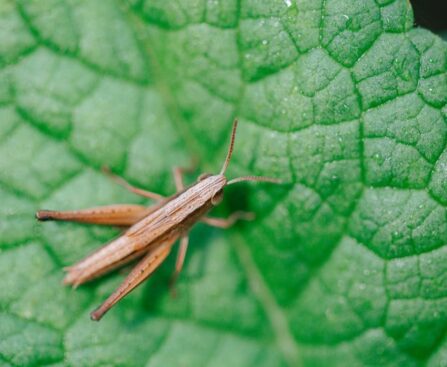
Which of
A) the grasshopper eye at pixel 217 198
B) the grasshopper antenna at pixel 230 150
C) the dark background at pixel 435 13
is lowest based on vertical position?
the grasshopper eye at pixel 217 198

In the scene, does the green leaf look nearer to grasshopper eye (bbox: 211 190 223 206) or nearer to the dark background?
grasshopper eye (bbox: 211 190 223 206)

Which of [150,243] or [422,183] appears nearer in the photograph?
[422,183]

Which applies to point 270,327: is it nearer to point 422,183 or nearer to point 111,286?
point 111,286

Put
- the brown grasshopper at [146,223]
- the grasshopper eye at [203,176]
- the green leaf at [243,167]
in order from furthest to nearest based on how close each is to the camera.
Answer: the grasshopper eye at [203,176] → the brown grasshopper at [146,223] → the green leaf at [243,167]

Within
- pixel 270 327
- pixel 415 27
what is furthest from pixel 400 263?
pixel 415 27

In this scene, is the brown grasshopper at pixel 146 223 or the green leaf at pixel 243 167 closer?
the green leaf at pixel 243 167

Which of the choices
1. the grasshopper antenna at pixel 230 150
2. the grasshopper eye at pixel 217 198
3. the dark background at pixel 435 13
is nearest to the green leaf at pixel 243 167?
the grasshopper antenna at pixel 230 150

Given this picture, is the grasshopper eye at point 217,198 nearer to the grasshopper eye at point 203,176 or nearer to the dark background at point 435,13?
the grasshopper eye at point 203,176

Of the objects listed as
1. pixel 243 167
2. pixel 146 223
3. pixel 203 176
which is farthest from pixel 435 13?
pixel 146 223
